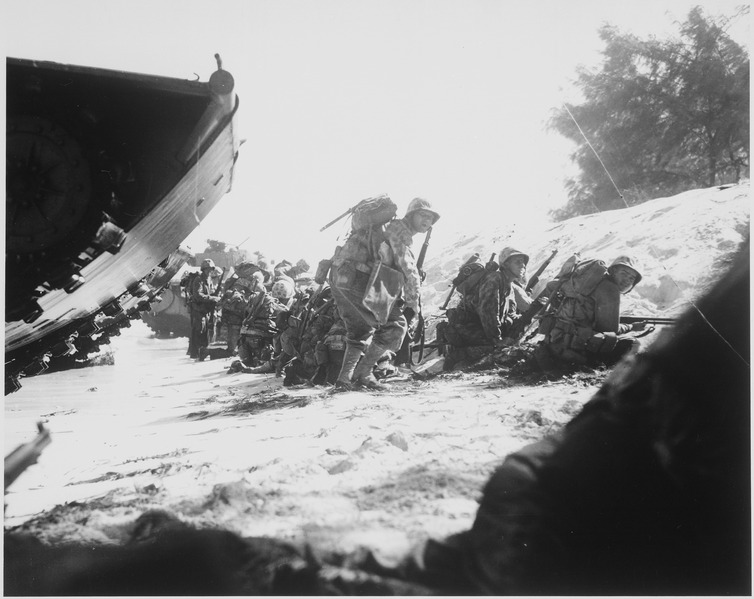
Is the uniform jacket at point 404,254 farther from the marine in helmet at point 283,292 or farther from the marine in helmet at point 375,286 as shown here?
the marine in helmet at point 283,292

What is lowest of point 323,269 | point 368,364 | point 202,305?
point 368,364

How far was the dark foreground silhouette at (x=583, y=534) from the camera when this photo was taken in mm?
2152

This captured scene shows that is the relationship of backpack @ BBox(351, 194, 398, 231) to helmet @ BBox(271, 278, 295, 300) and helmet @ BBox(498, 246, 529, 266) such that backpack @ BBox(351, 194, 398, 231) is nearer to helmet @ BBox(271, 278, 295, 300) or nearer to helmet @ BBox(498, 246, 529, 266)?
helmet @ BBox(498, 246, 529, 266)

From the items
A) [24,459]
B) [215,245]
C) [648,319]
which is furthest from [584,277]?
[215,245]

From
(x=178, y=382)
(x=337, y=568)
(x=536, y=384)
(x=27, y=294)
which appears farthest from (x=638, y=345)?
(x=178, y=382)

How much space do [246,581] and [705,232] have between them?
10.5ft

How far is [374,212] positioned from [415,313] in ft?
2.93

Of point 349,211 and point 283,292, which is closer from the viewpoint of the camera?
point 349,211

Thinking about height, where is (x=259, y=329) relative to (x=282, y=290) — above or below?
below

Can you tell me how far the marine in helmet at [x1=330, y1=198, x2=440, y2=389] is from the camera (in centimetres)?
388

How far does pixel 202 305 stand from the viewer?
8.60 meters

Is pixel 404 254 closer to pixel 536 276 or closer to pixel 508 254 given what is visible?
pixel 508 254

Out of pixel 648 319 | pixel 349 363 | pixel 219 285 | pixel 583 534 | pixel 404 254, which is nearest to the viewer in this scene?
pixel 583 534

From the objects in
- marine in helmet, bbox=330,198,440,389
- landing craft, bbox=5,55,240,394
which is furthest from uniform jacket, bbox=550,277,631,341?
landing craft, bbox=5,55,240,394
